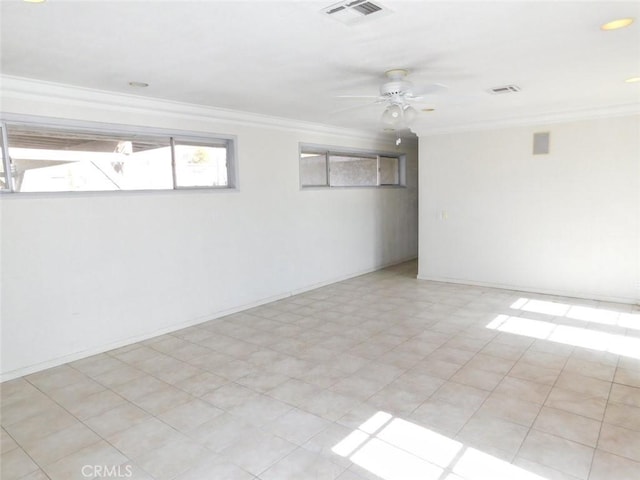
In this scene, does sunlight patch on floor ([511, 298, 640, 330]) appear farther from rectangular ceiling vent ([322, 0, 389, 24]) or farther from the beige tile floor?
rectangular ceiling vent ([322, 0, 389, 24])

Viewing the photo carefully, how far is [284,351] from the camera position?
3.80 meters

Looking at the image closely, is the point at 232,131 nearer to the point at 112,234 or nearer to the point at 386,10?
the point at 112,234

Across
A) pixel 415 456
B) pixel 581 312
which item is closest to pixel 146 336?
pixel 415 456

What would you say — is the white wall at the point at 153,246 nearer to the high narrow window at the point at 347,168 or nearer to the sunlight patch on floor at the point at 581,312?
the high narrow window at the point at 347,168

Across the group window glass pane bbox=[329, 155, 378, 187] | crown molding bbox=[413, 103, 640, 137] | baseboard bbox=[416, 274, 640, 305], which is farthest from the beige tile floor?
window glass pane bbox=[329, 155, 378, 187]

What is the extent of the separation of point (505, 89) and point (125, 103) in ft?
12.3

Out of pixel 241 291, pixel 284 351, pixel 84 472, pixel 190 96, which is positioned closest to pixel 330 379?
pixel 284 351

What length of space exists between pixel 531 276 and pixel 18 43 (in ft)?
19.8

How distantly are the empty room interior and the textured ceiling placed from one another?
2 cm

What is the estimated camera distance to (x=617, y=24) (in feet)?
7.94

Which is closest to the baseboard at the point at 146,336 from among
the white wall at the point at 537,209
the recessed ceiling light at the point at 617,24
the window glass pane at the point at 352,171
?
the window glass pane at the point at 352,171

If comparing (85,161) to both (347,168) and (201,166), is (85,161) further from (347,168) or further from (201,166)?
(347,168)

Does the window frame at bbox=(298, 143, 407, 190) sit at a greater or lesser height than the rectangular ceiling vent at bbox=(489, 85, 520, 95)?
lesser

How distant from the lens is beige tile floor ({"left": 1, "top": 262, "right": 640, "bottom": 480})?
2211mm
